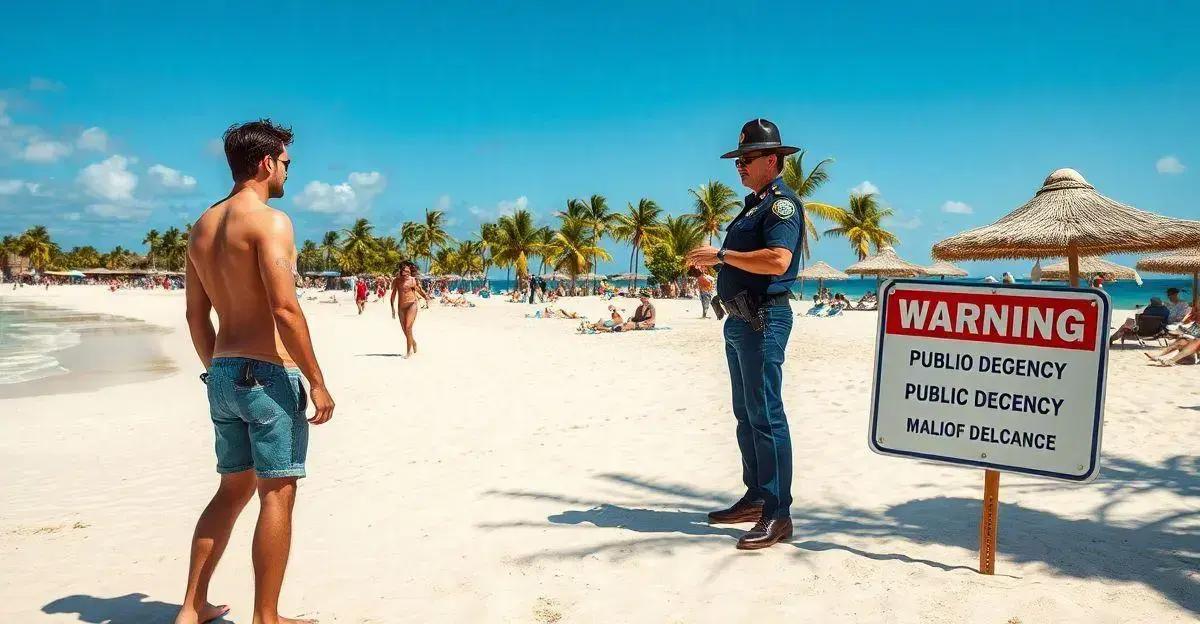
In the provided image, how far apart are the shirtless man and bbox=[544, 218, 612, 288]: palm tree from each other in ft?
176

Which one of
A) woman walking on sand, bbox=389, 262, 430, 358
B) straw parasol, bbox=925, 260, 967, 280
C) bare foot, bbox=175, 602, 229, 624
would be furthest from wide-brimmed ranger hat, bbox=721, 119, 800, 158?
straw parasol, bbox=925, 260, 967, 280

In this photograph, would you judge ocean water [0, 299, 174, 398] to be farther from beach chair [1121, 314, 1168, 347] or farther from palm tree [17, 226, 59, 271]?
palm tree [17, 226, 59, 271]

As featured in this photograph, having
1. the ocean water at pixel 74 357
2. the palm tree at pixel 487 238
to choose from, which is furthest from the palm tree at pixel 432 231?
the ocean water at pixel 74 357

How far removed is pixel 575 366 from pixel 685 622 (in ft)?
28.7

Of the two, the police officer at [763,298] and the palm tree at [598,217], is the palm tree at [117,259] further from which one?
the police officer at [763,298]

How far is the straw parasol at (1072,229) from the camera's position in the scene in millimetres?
9648

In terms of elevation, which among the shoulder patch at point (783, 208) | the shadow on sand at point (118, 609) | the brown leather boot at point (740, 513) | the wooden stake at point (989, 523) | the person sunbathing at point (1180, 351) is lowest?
the shadow on sand at point (118, 609)

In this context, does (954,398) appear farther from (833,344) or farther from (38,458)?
(833,344)

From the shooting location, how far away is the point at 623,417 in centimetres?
708

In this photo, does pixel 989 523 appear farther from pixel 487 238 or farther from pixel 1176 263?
pixel 487 238

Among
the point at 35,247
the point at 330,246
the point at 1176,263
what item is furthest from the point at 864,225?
the point at 35,247

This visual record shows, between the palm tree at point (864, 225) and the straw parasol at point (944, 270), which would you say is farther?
the palm tree at point (864, 225)

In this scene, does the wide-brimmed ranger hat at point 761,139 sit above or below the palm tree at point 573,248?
below

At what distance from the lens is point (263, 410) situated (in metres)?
2.41
